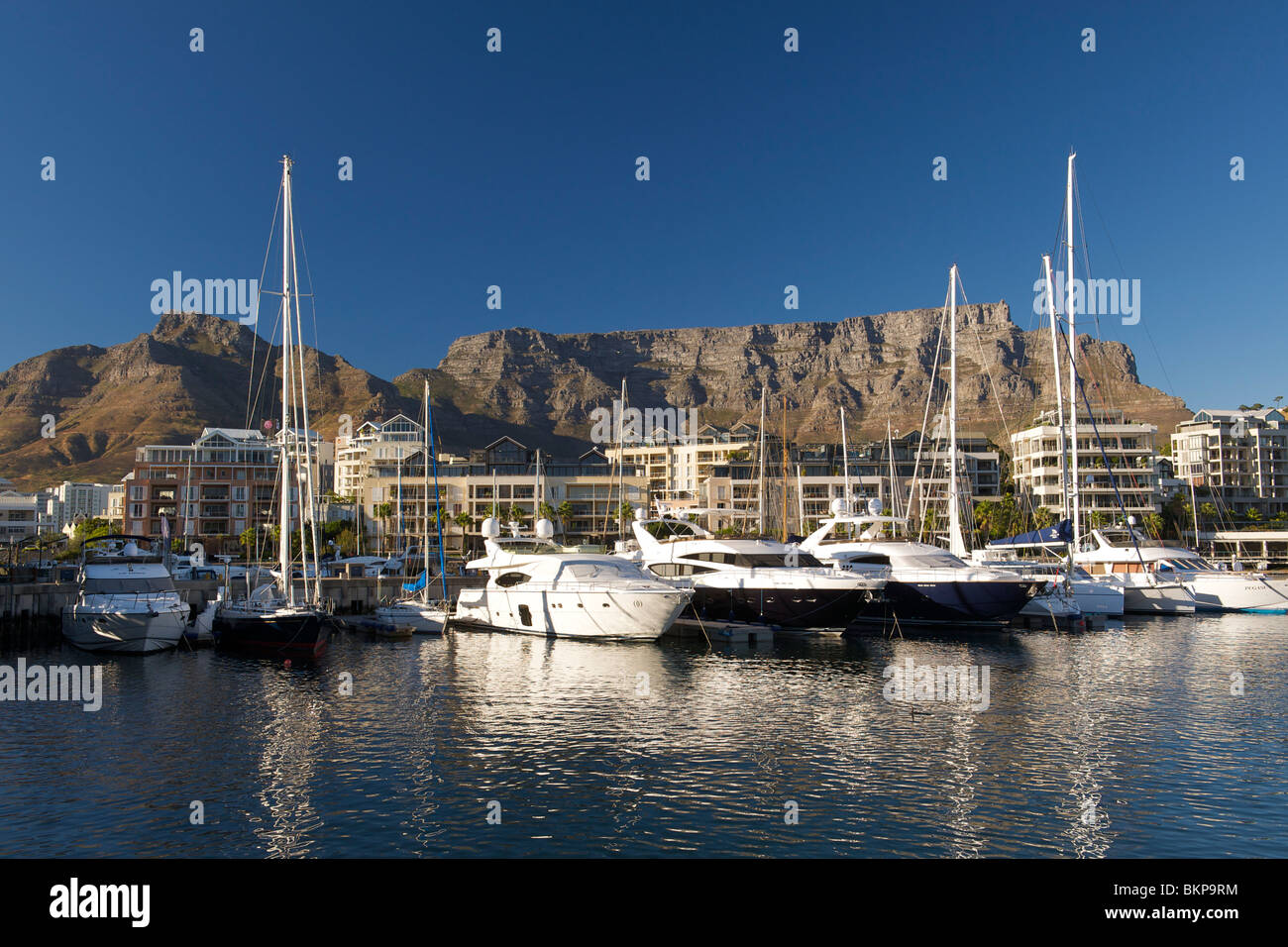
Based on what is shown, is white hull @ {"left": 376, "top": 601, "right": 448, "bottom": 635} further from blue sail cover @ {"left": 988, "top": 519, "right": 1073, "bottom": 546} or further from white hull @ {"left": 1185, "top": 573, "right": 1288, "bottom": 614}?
→ white hull @ {"left": 1185, "top": 573, "right": 1288, "bottom": 614}

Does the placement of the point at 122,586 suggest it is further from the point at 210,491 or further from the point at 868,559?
the point at 210,491

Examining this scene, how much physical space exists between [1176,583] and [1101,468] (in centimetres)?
6657

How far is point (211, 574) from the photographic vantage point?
75062mm

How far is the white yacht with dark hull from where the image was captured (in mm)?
44281

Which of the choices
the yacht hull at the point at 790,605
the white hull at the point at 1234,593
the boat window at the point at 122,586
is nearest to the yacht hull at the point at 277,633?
the boat window at the point at 122,586

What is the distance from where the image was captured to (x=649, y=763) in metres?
24.0

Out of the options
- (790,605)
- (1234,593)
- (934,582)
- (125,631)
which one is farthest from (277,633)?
(1234,593)

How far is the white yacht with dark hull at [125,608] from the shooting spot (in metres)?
44.3
